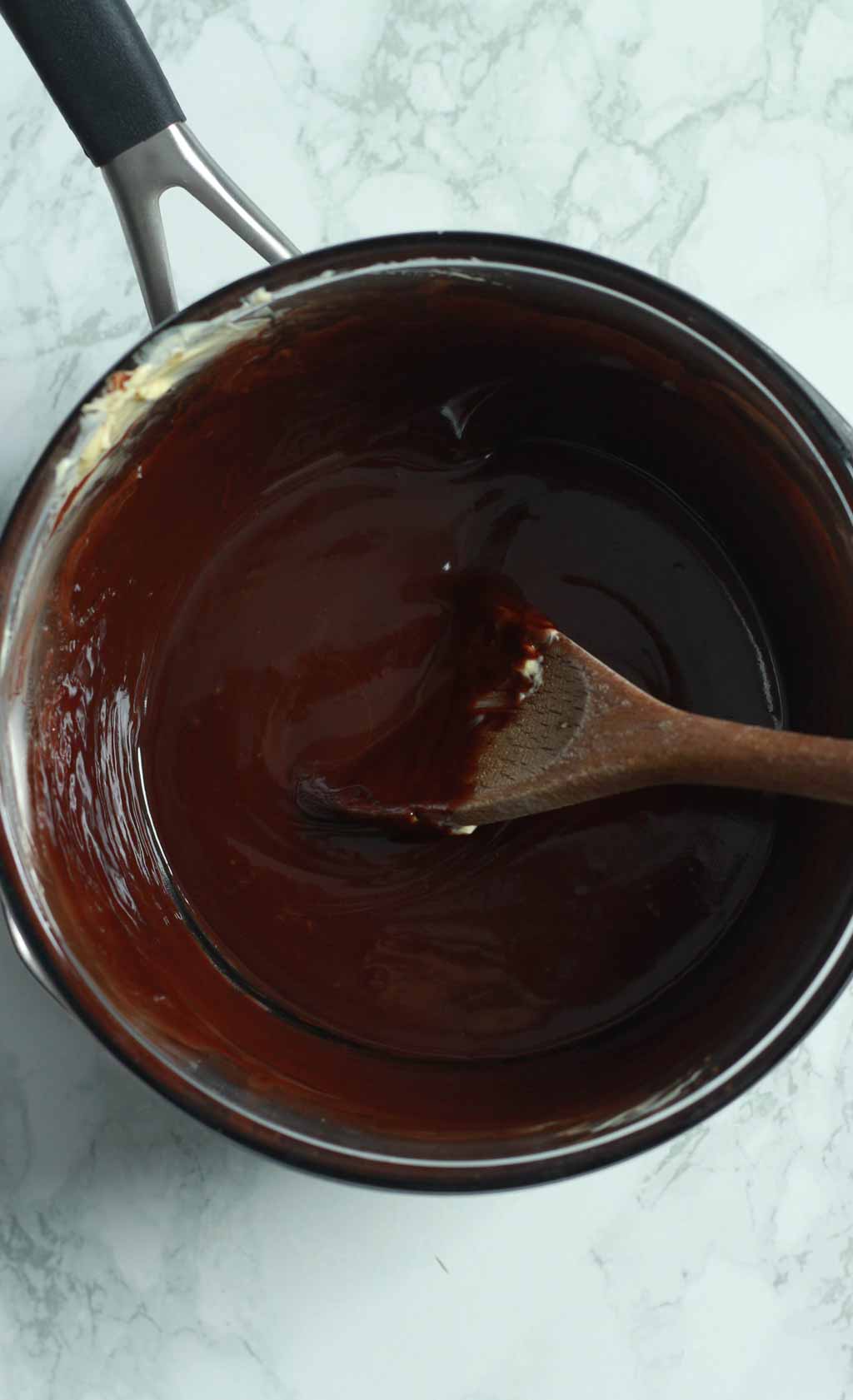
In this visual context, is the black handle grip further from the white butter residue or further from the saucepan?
the white butter residue

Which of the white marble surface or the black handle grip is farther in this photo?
the white marble surface

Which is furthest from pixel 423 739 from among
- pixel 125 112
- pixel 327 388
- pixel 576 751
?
pixel 125 112

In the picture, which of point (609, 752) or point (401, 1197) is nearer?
point (609, 752)

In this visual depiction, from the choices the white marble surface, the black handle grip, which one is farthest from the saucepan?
the white marble surface

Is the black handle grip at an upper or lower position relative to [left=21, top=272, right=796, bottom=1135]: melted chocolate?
upper

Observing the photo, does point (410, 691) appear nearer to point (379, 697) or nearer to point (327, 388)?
point (379, 697)

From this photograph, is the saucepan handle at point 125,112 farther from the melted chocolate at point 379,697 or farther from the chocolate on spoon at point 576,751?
the chocolate on spoon at point 576,751

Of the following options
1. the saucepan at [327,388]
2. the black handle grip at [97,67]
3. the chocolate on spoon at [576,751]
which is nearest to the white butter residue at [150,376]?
the saucepan at [327,388]
